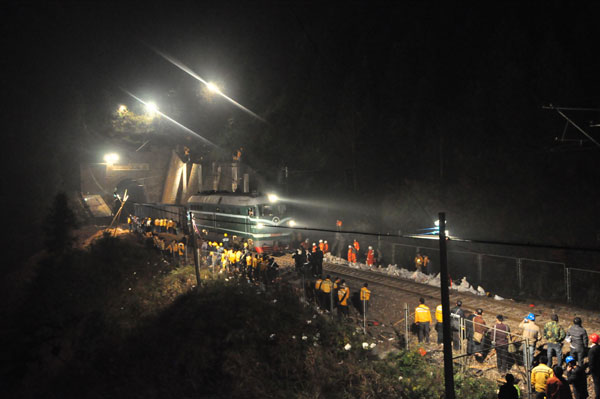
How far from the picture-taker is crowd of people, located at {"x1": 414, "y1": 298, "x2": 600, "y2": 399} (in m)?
7.84

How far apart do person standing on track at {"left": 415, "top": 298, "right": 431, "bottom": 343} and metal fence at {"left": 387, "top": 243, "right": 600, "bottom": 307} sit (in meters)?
6.17

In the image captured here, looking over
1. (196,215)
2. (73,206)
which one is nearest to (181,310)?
(196,215)

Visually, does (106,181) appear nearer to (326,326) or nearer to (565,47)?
(326,326)

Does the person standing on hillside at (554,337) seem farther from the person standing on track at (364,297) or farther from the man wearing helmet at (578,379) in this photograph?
the person standing on track at (364,297)

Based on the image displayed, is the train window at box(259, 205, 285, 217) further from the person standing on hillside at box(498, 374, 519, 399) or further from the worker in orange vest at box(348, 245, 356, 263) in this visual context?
the person standing on hillside at box(498, 374, 519, 399)

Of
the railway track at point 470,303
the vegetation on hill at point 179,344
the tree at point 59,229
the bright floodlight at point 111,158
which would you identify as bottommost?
the vegetation on hill at point 179,344

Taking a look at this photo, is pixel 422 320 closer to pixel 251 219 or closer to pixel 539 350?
pixel 539 350

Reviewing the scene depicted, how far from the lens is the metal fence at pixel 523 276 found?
1589 cm

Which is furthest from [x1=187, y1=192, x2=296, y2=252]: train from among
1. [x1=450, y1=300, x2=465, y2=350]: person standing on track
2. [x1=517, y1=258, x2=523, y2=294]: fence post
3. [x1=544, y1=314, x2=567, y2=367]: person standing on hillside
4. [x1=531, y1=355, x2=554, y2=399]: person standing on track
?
[x1=531, y1=355, x2=554, y2=399]: person standing on track

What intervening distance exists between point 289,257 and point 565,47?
1928 centimetres

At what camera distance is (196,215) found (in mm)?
30938

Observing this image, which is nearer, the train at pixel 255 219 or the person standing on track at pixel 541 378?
the person standing on track at pixel 541 378

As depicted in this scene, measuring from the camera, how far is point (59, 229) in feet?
95.6

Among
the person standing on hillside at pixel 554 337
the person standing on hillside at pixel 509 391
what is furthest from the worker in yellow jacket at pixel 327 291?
the person standing on hillside at pixel 509 391
